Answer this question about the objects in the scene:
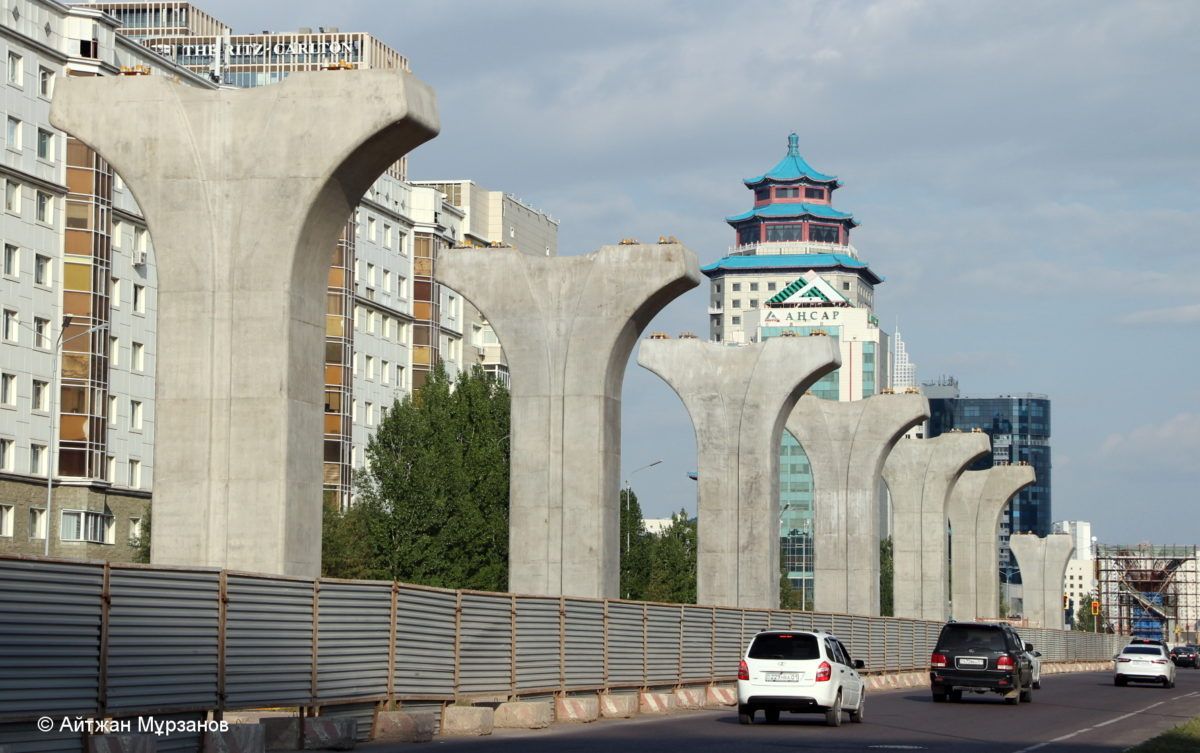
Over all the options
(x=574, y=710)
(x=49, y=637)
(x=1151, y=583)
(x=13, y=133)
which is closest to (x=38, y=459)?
(x=13, y=133)

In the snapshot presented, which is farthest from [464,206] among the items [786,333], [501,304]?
[501,304]

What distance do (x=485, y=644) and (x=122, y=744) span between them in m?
10.0

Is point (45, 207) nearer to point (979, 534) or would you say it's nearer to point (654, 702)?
point (654, 702)

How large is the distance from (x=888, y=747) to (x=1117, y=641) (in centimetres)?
9618

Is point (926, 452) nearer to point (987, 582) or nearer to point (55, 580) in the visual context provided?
point (987, 582)

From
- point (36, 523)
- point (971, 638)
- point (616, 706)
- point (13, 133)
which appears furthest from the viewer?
point (36, 523)

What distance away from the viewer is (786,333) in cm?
5412

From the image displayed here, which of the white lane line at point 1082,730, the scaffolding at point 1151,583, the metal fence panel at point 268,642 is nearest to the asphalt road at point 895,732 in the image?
the white lane line at point 1082,730

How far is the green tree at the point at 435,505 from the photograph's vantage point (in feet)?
242

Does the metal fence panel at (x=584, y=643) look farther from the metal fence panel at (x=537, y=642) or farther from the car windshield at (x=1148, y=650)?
the car windshield at (x=1148, y=650)

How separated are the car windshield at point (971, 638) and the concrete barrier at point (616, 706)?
9.31m

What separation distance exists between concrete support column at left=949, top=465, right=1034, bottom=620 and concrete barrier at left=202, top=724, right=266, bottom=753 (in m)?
75.3

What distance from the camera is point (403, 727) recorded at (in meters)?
22.7

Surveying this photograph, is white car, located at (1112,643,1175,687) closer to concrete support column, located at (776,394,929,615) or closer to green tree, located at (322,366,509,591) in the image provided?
concrete support column, located at (776,394,929,615)
